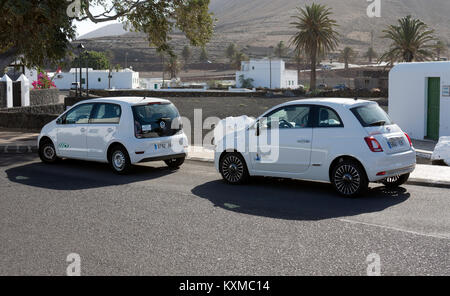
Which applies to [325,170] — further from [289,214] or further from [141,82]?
[141,82]

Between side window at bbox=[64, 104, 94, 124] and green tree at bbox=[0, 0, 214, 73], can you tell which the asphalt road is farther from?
green tree at bbox=[0, 0, 214, 73]

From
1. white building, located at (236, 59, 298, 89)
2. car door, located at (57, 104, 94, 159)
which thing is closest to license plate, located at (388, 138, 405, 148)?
car door, located at (57, 104, 94, 159)

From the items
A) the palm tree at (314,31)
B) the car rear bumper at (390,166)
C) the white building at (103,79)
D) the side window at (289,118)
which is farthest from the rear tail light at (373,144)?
the white building at (103,79)

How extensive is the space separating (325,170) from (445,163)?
6428mm

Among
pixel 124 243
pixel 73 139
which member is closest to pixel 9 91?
pixel 73 139

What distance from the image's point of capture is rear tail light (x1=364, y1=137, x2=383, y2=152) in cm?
1007

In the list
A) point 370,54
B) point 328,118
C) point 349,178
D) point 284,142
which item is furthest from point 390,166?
point 370,54

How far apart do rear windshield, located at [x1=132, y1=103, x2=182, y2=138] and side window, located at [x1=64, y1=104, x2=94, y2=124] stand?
161 centimetres

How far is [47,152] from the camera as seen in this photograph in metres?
15.3

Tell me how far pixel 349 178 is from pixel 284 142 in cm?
147

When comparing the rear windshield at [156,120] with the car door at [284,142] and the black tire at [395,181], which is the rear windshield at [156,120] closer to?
the car door at [284,142]

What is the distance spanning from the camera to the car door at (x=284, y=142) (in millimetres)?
10836

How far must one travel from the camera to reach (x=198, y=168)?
1445cm

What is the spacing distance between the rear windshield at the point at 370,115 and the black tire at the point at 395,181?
1131mm
